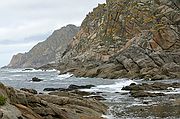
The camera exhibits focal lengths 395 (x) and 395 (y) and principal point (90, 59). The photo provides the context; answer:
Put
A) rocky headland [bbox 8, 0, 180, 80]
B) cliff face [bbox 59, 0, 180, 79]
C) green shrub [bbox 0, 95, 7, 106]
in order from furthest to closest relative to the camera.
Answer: cliff face [bbox 59, 0, 180, 79]
rocky headland [bbox 8, 0, 180, 80]
green shrub [bbox 0, 95, 7, 106]

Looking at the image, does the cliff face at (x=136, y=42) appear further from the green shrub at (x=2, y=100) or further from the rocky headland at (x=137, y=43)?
the green shrub at (x=2, y=100)

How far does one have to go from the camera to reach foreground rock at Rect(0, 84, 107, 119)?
23044 millimetres

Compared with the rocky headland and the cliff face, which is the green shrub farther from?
the cliff face

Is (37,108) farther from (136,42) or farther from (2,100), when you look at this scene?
(136,42)

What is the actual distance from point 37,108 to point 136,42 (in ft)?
286

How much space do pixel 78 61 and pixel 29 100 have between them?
12624cm

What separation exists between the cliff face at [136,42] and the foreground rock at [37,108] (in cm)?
4801

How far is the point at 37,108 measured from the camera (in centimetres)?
2653

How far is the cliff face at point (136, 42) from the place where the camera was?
90.9m

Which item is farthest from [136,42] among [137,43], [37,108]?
[37,108]

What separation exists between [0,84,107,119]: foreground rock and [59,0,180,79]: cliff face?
4801 cm

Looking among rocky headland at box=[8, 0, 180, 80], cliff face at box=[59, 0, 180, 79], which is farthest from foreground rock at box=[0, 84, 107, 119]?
cliff face at box=[59, 0, 180, 79]

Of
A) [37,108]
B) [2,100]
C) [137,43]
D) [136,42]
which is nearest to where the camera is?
[2,100]

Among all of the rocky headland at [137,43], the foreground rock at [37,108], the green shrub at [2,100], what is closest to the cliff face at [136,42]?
the rocky headland at [137,43]
